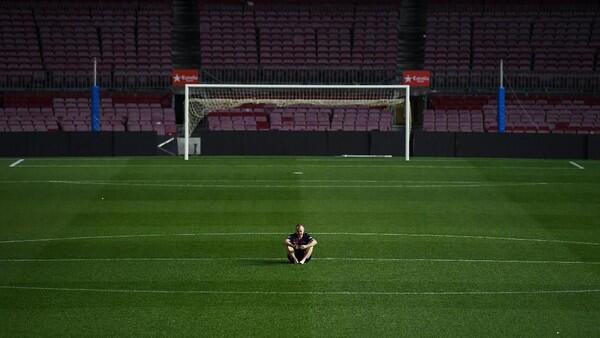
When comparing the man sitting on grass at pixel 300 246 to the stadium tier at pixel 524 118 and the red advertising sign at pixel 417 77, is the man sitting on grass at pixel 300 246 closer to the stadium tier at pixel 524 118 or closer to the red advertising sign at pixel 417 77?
the stadium tier at pixel 524 118

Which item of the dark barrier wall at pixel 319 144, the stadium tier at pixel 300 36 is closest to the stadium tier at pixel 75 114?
the stadium tier at pixel 300 36

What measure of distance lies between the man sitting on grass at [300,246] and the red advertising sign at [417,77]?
29.1 metres

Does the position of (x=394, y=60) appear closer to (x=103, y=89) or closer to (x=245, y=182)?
(x=103, y=89)

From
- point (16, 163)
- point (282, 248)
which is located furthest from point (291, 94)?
point (282, 248)

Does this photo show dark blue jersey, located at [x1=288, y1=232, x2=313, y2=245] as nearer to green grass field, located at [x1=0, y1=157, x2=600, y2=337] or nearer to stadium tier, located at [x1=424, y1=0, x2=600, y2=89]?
green grass field, located at [x1=0, y1=157, x2=600, y2=337]

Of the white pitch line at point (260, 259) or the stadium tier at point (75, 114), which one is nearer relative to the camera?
the white pitch line at point (260, 259)

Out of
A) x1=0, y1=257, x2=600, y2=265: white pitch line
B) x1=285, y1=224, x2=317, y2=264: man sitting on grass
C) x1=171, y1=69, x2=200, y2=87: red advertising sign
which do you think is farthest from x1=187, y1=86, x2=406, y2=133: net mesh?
x1=285, y1=224, x2=317, y2=264: man sitting on grass

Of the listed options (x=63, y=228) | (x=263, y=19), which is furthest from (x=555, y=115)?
(x=63, y=228)

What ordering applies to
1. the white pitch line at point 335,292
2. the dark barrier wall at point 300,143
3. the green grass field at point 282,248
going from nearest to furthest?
the green grass field at point 282,248, the white pitch line at point 335,292, the dark barrier wall at point 300,143

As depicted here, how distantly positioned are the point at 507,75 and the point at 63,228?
29662 millimetres

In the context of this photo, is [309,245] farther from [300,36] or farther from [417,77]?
[300,36]

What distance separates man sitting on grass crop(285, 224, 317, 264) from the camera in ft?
72.5

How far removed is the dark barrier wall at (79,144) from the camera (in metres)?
42.6

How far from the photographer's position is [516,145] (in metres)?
43.0
